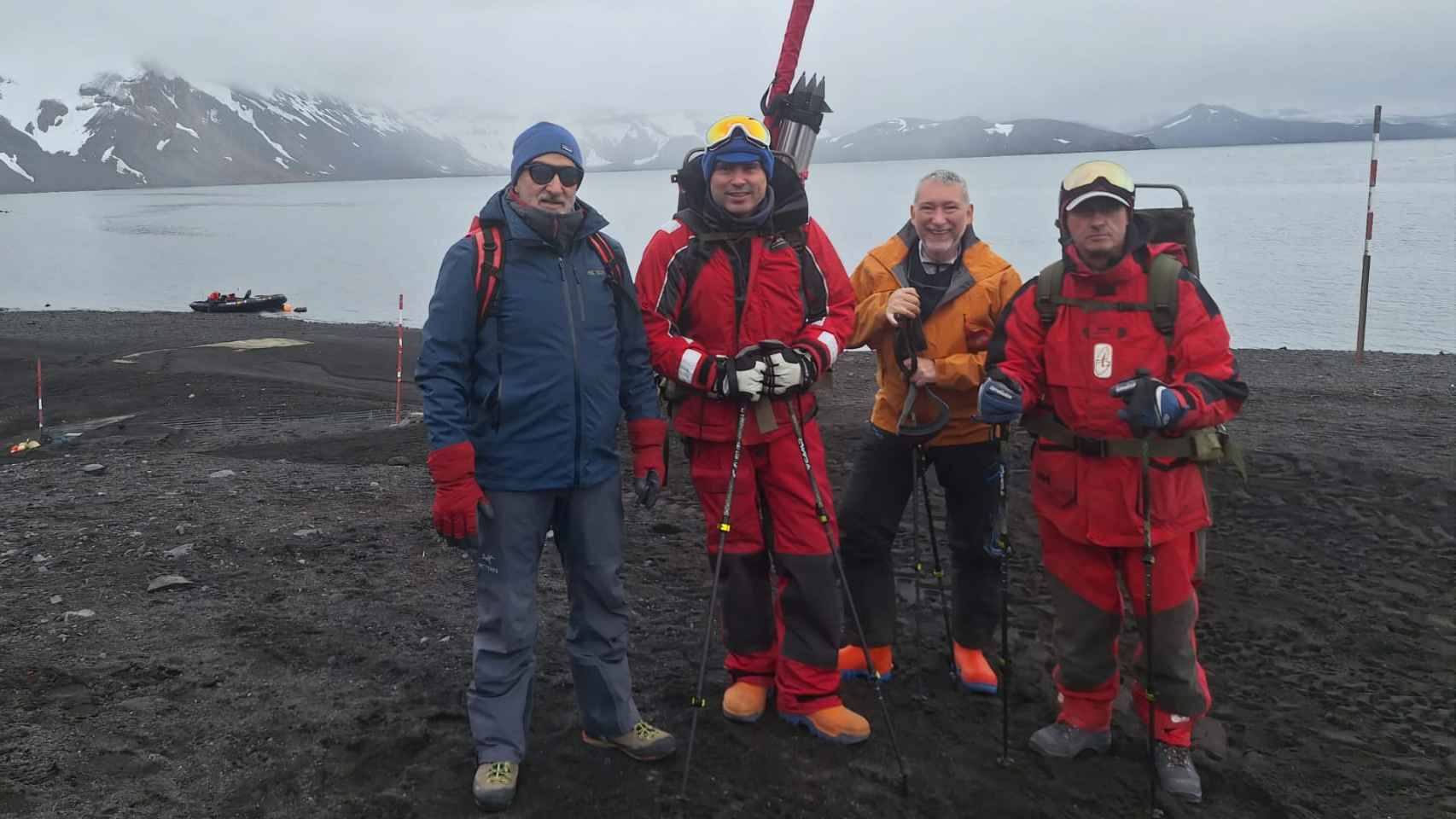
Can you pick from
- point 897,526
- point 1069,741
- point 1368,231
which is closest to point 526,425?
point 897,526

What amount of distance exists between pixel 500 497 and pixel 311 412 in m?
9.03

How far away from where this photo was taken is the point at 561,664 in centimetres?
493

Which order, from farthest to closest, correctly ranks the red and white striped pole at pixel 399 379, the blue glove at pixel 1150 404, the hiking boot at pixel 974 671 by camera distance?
the red and white striped pole at pixel 399 379, the hiking boot at pixel 974 671, the blue glove at pixel 1150 404

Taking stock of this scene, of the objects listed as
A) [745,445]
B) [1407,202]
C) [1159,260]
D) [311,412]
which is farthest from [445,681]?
[1407,202]

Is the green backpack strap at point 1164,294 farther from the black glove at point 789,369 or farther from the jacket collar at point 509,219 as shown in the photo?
the jacket collar at point 509,219

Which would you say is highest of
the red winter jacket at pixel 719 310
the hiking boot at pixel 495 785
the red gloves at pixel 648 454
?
the red winter jacket at pixel 719 310

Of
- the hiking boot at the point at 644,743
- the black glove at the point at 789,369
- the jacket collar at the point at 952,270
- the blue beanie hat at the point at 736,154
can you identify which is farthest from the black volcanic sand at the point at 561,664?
the blue beanie hat at the point at 736,154

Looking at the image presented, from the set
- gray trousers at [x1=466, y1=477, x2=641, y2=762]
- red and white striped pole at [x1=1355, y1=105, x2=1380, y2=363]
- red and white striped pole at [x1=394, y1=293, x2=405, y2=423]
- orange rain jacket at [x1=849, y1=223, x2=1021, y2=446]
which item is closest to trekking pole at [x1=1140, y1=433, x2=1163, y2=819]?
orange rain jacket at [x1=849, y1=223, x2=1021, y2=446]

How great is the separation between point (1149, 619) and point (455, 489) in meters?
2.62

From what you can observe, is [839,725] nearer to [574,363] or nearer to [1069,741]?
[1069,741]

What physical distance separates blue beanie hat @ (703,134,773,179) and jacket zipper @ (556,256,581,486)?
0.76 m

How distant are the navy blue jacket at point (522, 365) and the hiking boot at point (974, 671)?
6.63 feet

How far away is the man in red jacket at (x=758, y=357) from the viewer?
13.4 feet

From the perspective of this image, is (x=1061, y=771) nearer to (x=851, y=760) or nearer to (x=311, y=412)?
(x=851, y=760)
